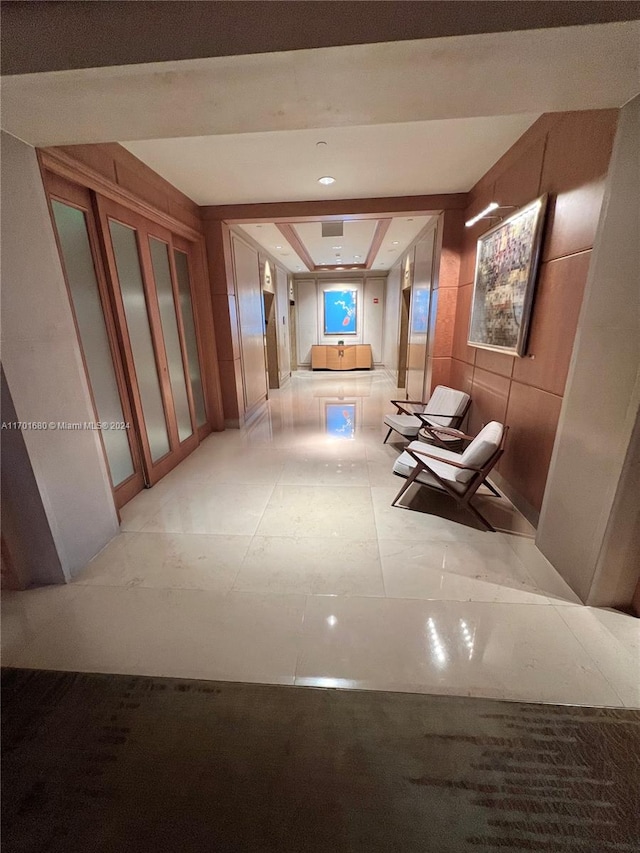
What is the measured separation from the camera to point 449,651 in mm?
1661

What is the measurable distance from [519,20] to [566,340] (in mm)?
1714

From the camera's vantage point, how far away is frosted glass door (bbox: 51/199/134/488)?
2.50m

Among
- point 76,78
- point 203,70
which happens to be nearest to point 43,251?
point 76,78

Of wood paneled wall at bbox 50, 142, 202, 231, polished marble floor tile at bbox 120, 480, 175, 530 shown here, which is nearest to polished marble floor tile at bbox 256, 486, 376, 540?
polished marble floor tile at bbox 120, 480, 175, 530

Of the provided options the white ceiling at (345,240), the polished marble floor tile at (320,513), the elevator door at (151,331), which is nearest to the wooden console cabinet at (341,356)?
the white ceiling at (345,240)

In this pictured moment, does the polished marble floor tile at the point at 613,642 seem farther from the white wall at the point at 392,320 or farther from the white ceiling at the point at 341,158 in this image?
the white wall at the point at 392,320

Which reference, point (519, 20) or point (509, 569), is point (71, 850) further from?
point (519, 20)

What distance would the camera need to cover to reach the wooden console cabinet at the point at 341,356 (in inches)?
416

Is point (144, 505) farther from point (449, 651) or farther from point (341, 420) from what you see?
point (341, 420)

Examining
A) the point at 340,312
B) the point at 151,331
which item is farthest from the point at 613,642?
the point at 340,312

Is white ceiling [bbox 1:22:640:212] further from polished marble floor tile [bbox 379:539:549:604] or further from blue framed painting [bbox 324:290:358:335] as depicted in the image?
blue framed painting [bbox 324:290:358:335]

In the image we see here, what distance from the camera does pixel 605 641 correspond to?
171 cm

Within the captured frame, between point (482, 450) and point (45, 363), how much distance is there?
3.10 meters

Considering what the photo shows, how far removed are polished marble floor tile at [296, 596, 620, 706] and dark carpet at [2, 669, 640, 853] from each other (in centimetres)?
7
